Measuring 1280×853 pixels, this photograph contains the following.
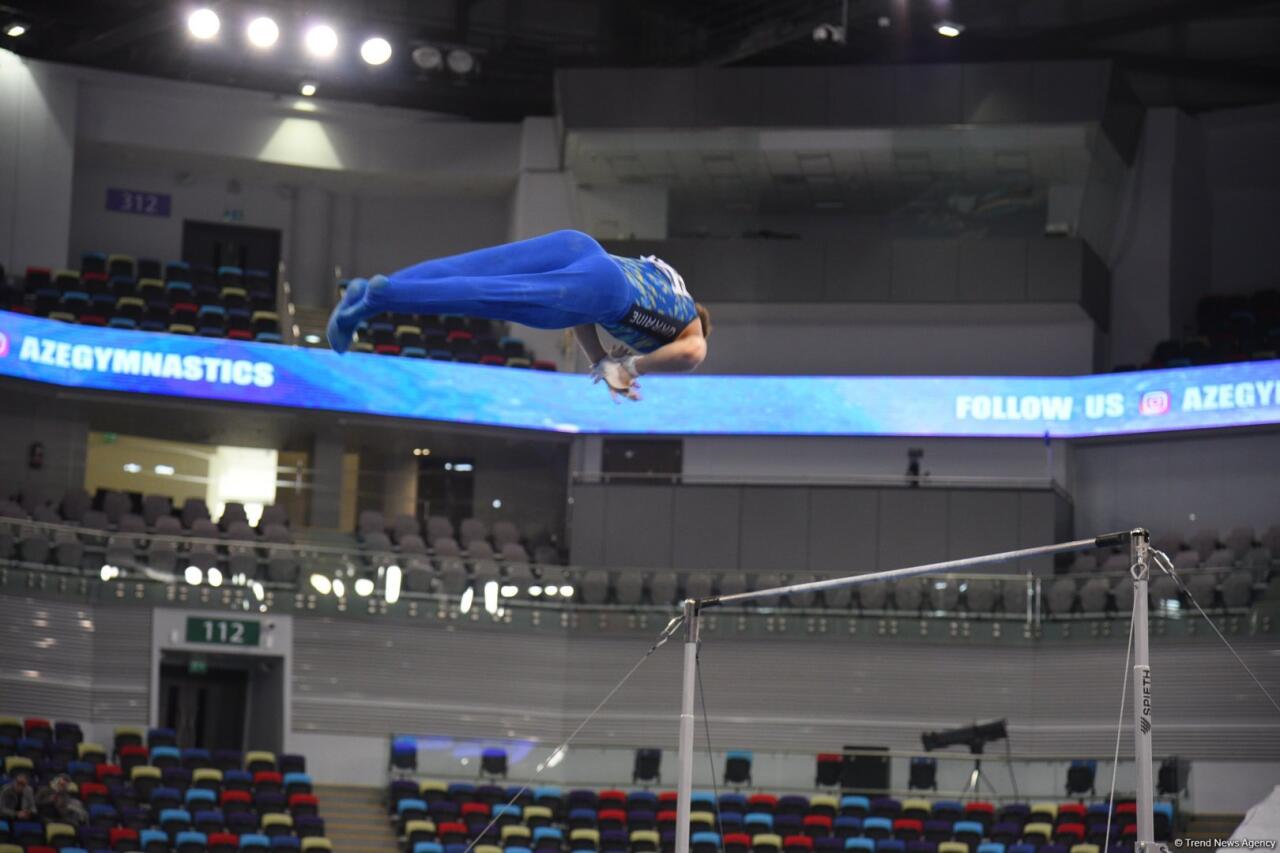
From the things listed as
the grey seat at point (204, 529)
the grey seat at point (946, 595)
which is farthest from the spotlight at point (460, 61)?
the grey seat at point (946, 595)

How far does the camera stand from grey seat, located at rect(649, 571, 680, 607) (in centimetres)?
2327

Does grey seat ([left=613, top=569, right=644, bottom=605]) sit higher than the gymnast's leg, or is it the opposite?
the gymnast's leg

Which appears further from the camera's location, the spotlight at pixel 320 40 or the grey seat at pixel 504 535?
the spotlight at pixel 320 40

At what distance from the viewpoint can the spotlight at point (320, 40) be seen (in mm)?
25750

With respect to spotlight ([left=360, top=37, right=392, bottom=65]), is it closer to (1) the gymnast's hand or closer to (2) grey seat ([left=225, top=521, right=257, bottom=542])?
(2) grey seat ([left=225, top=521, right=257, bottom=542])

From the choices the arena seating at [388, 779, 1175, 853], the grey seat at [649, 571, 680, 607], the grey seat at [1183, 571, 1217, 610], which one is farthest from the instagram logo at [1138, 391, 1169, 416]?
the arena seating at [388, 779, 1175, 853]

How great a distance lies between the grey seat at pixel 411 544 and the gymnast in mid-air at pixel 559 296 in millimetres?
15150

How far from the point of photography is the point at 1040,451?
26062 mm

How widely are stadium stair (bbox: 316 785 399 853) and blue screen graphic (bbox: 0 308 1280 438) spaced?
5955 millimetres

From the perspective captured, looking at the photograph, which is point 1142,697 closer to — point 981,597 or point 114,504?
point 981,597

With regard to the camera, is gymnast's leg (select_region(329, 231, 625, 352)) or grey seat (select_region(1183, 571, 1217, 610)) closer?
gymnast's leg (select_region(329, 231, 625, 352))

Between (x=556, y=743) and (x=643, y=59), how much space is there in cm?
1062

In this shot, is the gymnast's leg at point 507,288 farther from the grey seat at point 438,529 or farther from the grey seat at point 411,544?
the grey seat at point 438,529

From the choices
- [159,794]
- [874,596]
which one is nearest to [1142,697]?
[159,794]
